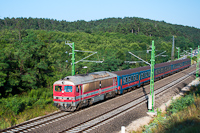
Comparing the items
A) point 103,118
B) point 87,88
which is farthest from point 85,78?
point 103,118

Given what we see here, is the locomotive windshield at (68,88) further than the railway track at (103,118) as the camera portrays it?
Yes

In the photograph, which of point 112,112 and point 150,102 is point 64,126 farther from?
point 150,102

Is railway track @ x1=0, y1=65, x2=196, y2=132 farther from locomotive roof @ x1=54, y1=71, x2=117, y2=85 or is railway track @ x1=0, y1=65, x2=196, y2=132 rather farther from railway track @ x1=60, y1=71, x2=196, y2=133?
locomotive roof @ x1=54, y1=71, x2=117, y2=85

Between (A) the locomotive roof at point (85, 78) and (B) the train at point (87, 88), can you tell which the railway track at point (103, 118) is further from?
(A) the locomotive roof at point (85, 78)

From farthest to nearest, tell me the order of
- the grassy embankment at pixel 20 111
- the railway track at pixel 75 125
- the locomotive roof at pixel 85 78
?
the locomotive roof at pixel 85 78, the grassy embankment at pixel 20 111, the railway track at pixel 75 125

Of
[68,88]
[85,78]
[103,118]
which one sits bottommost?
[103,118]

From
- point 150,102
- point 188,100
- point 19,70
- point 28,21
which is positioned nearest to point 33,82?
point 19,70

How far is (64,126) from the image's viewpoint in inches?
557

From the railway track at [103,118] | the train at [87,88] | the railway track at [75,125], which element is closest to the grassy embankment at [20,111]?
the railway track at [75,125]

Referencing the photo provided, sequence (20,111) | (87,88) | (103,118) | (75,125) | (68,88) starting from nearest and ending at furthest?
(75,125) < (103,118) < (68,88) < (20,111) < (87,88)

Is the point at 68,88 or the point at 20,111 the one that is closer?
the point at 68,88

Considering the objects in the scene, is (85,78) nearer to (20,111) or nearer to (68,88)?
(68,88)

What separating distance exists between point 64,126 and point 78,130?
1310 millimetres


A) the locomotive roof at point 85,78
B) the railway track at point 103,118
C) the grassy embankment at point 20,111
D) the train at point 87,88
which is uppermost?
the locomotive roof at point 85,78
